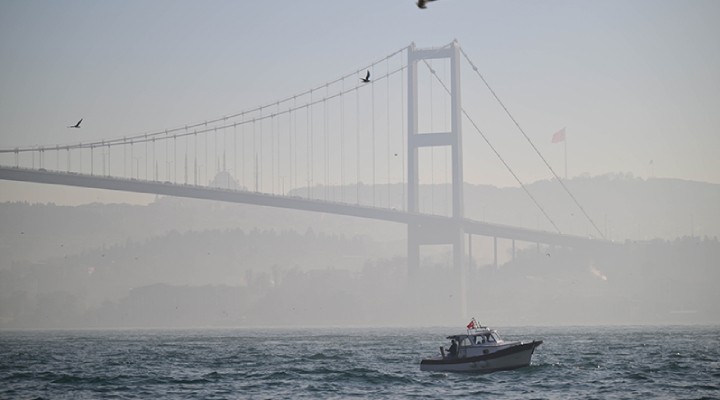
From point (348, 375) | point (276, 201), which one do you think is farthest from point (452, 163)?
point (348, 375)

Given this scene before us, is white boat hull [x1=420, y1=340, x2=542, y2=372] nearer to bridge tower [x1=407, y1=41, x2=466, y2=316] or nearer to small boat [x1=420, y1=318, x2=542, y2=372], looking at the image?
small boat [x1=420, y1=318, x2=542, y2=372]

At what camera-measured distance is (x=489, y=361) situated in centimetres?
7025

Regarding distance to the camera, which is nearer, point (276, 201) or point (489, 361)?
point (489, 361)

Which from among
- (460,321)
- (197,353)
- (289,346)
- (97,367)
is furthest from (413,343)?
(460,321)

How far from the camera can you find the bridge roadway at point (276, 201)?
12381cm

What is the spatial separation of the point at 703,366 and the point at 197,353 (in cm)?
3947

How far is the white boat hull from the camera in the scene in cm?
7019

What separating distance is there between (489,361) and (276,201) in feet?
243

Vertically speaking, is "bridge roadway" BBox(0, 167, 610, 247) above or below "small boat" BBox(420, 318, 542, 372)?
above

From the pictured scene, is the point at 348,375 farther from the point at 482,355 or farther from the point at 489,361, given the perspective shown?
the point at 489,361

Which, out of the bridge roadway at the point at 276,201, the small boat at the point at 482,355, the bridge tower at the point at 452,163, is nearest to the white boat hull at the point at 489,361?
the small boat at the point at 482,355

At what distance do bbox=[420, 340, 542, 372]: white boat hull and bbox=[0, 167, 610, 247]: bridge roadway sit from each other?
207 feet

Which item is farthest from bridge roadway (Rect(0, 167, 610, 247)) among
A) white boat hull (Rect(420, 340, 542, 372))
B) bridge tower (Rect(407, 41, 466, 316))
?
white boat hull (Rect(420, 340, 542, 372))

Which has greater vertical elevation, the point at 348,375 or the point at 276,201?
the point at 276,201
